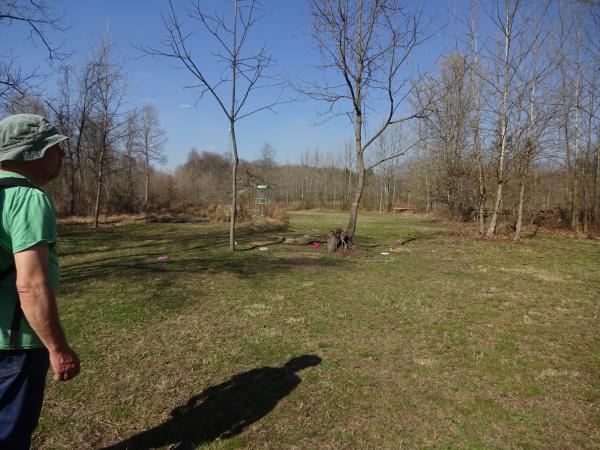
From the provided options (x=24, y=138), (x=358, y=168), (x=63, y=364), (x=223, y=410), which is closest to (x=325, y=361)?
(x=223, y=410)

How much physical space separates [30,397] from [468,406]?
9.63 ft

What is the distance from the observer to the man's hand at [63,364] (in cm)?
151

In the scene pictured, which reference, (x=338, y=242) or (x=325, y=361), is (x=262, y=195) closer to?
(x=338, y=242)

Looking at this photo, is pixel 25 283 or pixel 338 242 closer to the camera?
pixel 25 283

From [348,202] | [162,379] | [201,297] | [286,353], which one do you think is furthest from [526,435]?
[348,202]

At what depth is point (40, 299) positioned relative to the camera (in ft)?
4.75

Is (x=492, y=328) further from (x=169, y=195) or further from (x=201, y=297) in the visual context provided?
(x=169, y=195)

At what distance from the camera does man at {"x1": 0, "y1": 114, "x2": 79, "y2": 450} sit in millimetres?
1436

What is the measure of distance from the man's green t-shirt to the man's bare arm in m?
0.05

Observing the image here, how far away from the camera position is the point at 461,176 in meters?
21.4

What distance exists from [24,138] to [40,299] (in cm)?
69

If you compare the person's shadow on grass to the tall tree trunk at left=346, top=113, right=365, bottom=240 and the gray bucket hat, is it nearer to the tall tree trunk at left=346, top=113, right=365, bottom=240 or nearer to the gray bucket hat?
the gray bucket hat

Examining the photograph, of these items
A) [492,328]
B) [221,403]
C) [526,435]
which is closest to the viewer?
[526,435]

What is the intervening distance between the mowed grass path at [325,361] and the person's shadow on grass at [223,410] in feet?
0.05
